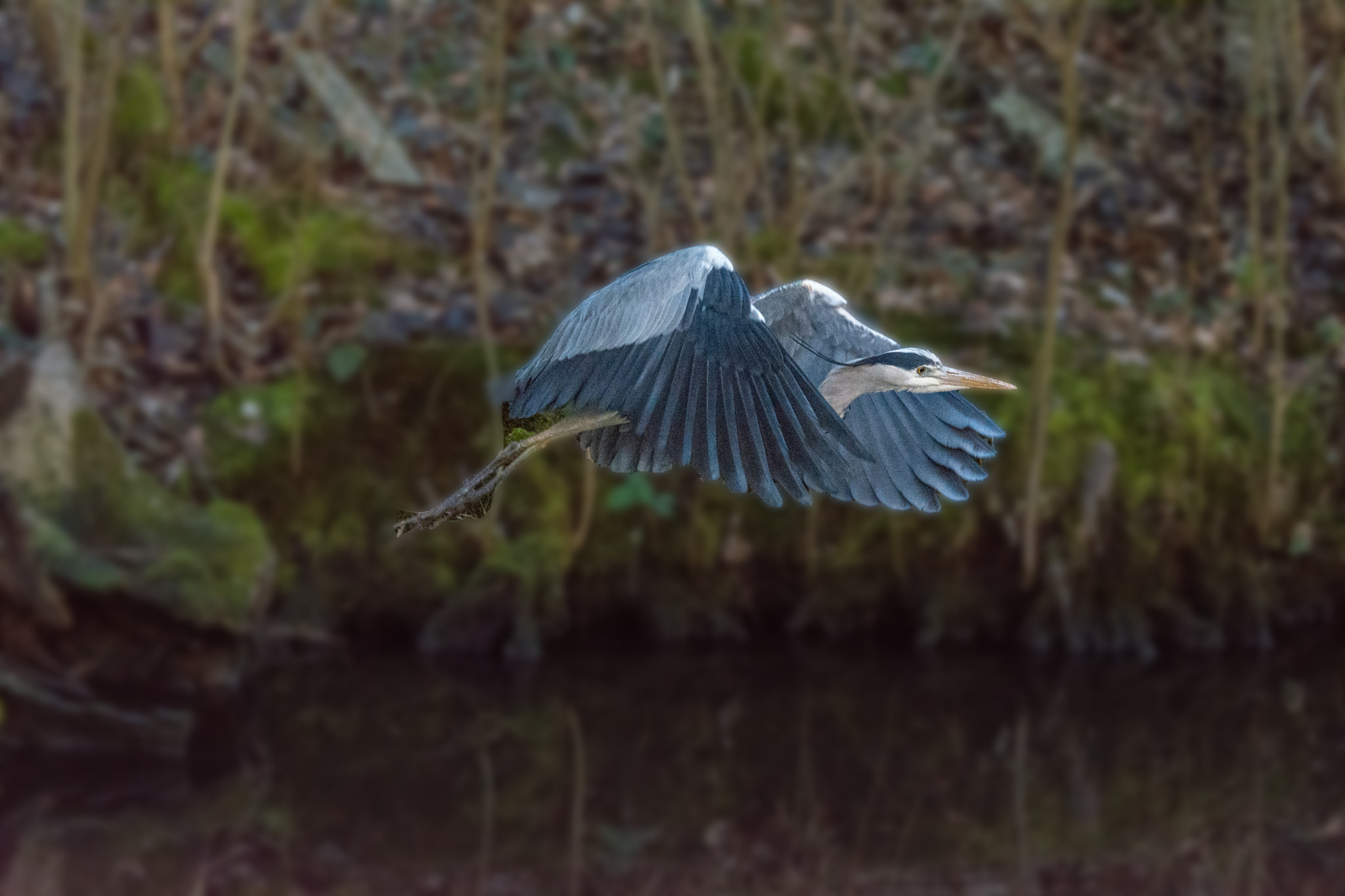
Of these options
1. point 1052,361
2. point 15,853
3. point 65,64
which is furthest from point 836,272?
point 15,853

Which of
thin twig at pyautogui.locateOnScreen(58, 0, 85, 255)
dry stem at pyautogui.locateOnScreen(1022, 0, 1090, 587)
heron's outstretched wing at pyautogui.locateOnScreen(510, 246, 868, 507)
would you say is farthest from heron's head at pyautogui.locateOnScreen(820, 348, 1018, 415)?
thin twig at pyautogui.locateOnScreen(58, 0, 85, 255)

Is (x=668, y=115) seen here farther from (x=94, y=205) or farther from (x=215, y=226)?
(x=94, y=205)

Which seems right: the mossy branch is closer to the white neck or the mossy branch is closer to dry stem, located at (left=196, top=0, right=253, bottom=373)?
dry stem, located at (left=196, top=0, right=253, bottom=373)

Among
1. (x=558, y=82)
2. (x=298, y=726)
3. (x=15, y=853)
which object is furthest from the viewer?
(x=558, y=82)

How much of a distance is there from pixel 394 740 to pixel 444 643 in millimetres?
450

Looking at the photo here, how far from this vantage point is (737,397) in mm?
1386

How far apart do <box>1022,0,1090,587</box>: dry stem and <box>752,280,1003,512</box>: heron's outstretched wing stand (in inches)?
143

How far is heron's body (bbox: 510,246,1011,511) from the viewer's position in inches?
52.7

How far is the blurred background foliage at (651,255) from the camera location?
5.61 meters

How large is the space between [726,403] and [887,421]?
1.10 feet

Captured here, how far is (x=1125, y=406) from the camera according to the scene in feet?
19.3

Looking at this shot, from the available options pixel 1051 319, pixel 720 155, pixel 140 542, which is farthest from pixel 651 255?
pixel 140 542

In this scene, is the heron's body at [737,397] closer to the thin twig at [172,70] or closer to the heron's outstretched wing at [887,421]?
the heron's outstretched wing at [887,421]

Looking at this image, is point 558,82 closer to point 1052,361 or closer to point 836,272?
point 836,272
